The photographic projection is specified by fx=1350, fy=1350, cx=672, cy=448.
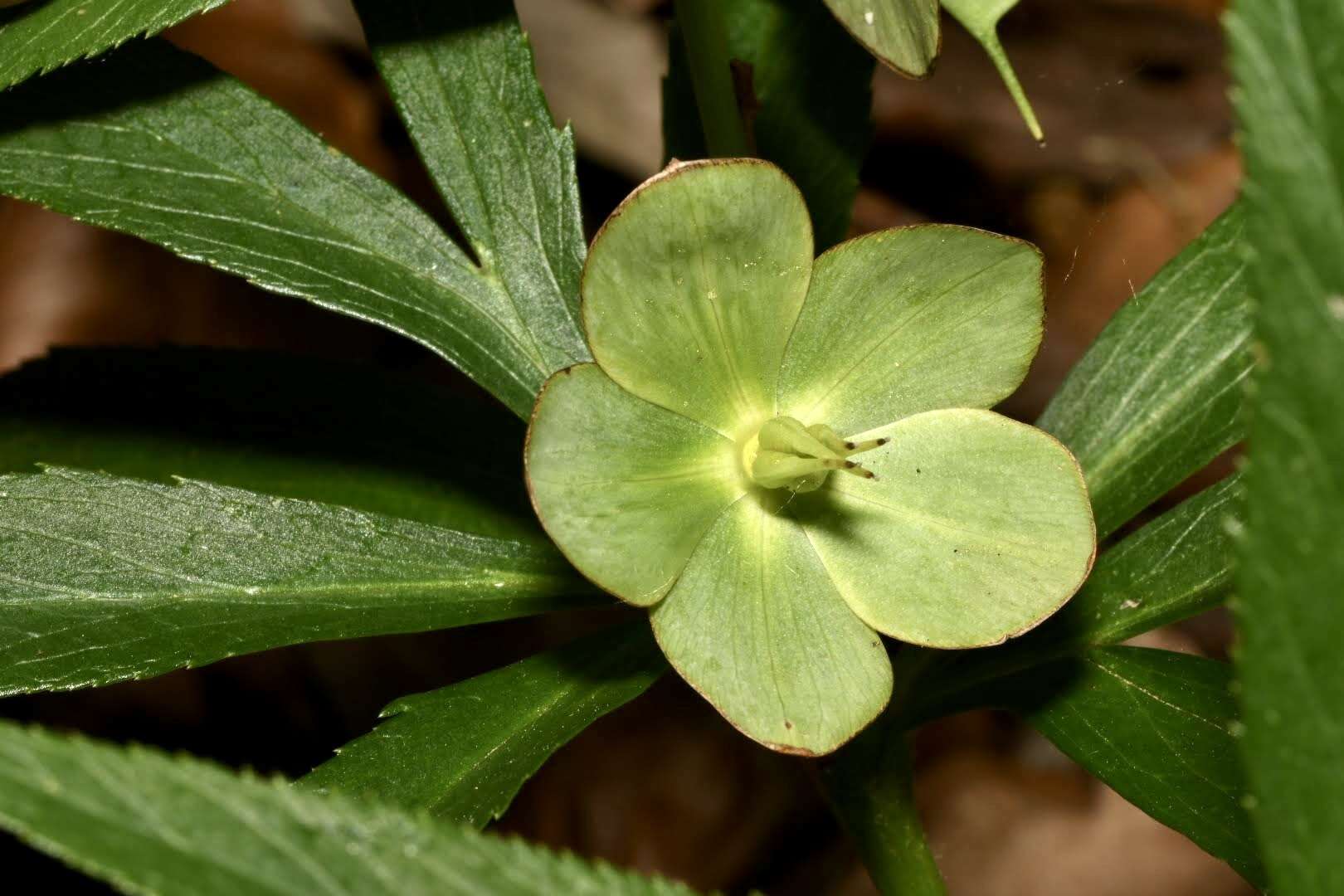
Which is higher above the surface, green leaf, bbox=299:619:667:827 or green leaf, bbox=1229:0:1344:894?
green leaf, bbox=1229:0:1344:894

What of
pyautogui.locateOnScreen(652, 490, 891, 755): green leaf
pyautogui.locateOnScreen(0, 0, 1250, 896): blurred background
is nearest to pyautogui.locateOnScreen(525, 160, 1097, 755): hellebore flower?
pyautogui.locateOnScreen(652, 490, 891, 755): green leaf

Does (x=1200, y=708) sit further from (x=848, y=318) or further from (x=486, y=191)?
(x=486, y=191)

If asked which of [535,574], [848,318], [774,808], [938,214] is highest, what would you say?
[848,318]

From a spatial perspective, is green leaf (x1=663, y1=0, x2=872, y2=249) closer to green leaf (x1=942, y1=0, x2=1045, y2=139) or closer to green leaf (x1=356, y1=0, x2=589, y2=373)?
green leaf (x1=356, y1=0, x2=589, y2=373)

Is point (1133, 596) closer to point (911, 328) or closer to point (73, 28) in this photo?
point (911, 328)

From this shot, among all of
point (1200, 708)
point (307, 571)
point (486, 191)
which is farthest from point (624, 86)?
point (1200, 708)

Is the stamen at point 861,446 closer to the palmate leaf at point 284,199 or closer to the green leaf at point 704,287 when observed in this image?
the green leaf at point 704,287
